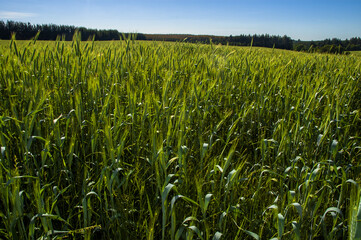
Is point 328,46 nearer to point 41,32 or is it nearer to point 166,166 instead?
point 166,166

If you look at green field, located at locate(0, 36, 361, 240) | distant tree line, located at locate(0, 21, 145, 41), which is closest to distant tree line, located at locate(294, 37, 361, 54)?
green field, located at locate(0, 36, 361, 240)

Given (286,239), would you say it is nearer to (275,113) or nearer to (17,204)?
(17,204)

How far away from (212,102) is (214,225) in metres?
1.48

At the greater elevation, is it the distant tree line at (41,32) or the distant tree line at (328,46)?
the distant tree line at (41,32)

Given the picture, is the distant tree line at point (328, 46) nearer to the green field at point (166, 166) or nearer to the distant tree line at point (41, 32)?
the green field at point (166, 166)

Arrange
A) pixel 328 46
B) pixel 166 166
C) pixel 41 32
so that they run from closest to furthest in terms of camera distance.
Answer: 1. pixel 166 166
2. pixel 328 46
3. pixel 41 32

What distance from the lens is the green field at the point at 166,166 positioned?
1.16m

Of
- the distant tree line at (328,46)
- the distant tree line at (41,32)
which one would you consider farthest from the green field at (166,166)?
the distant tree line at (41,32)

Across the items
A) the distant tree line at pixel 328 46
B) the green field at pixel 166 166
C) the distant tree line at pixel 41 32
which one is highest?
the distant tree line at pixel 41 32

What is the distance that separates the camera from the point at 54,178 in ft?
5.01

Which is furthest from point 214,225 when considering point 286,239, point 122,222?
point 122,222

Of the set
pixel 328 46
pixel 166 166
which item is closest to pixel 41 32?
pixel 328 46

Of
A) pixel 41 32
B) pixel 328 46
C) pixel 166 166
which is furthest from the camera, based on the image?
pixel 41 32

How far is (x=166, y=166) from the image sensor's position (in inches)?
48.1
